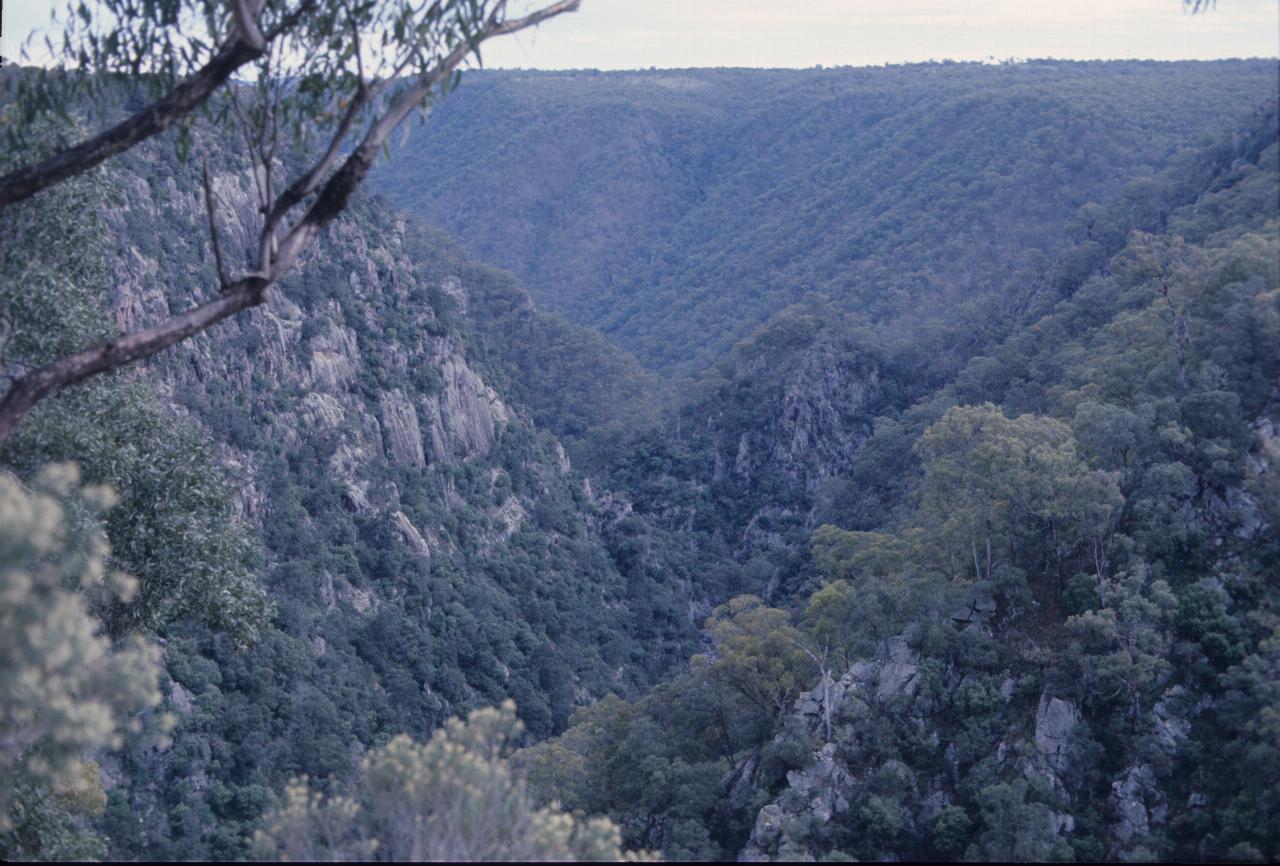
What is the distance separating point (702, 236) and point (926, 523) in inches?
3211

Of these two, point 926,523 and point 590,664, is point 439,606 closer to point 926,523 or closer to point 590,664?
point 590,664

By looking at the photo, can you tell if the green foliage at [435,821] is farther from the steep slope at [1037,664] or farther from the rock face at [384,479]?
the rock face at [384,479]

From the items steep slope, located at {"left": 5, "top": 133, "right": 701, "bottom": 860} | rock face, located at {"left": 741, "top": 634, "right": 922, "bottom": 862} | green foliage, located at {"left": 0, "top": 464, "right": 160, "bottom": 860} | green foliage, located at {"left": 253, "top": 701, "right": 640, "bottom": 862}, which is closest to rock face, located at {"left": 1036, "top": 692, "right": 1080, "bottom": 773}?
rock face, located at {"left": 741, "top": 634, "right": 922, "bottom": 862}

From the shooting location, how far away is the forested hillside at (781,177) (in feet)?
231

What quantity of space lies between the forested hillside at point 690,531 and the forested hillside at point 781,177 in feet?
2.25

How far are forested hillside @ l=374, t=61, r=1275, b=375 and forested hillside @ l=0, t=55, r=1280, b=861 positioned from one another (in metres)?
0.68

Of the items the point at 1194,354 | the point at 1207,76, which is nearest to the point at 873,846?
the point at 1194,354

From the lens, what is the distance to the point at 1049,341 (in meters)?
41.0

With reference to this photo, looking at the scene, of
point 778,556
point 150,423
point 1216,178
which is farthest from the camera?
point 778,556

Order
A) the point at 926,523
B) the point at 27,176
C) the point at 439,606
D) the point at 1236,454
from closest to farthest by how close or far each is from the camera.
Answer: the point at 27,176 < the point at 1236,454 < the point at 926,523 < the point at 439,606

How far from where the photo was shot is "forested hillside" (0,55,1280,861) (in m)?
10.9

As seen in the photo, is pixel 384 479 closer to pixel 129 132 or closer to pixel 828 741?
pixel 828 741

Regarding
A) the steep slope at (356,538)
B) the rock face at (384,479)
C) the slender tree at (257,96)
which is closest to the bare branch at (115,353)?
the slender tree at (257,96)

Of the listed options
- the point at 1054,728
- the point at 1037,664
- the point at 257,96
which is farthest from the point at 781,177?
the point at 257,96
